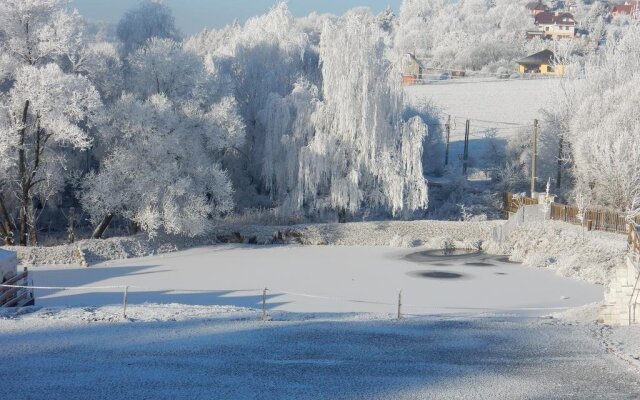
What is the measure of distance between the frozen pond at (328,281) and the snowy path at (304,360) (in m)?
5.27

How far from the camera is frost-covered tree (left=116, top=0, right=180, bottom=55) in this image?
136 feet

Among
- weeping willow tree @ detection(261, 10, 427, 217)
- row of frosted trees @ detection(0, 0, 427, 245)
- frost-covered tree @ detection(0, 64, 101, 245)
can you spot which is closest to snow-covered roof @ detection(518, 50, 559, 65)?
row of frosted trees @ detection(0, 0, 427, 245)

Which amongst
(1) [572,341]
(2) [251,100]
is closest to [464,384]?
(1) [572,341]

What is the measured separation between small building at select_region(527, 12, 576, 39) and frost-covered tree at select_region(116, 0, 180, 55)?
100 metres

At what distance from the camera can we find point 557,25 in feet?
438

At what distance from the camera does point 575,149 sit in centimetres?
3712

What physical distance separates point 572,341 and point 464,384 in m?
3.55

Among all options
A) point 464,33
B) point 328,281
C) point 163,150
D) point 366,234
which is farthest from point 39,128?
point 464,33

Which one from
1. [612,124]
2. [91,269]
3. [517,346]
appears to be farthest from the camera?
[612,124]

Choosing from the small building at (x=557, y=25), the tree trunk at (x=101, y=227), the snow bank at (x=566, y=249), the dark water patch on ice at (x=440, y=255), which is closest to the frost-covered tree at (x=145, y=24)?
the tree trunk at (x=101, y=227)

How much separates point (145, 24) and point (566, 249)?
24.6 meters

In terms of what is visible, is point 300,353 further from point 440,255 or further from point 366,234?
point 366,234

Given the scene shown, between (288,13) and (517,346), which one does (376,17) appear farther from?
(517,346)

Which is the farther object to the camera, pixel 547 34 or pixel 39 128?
pixel 547 34
